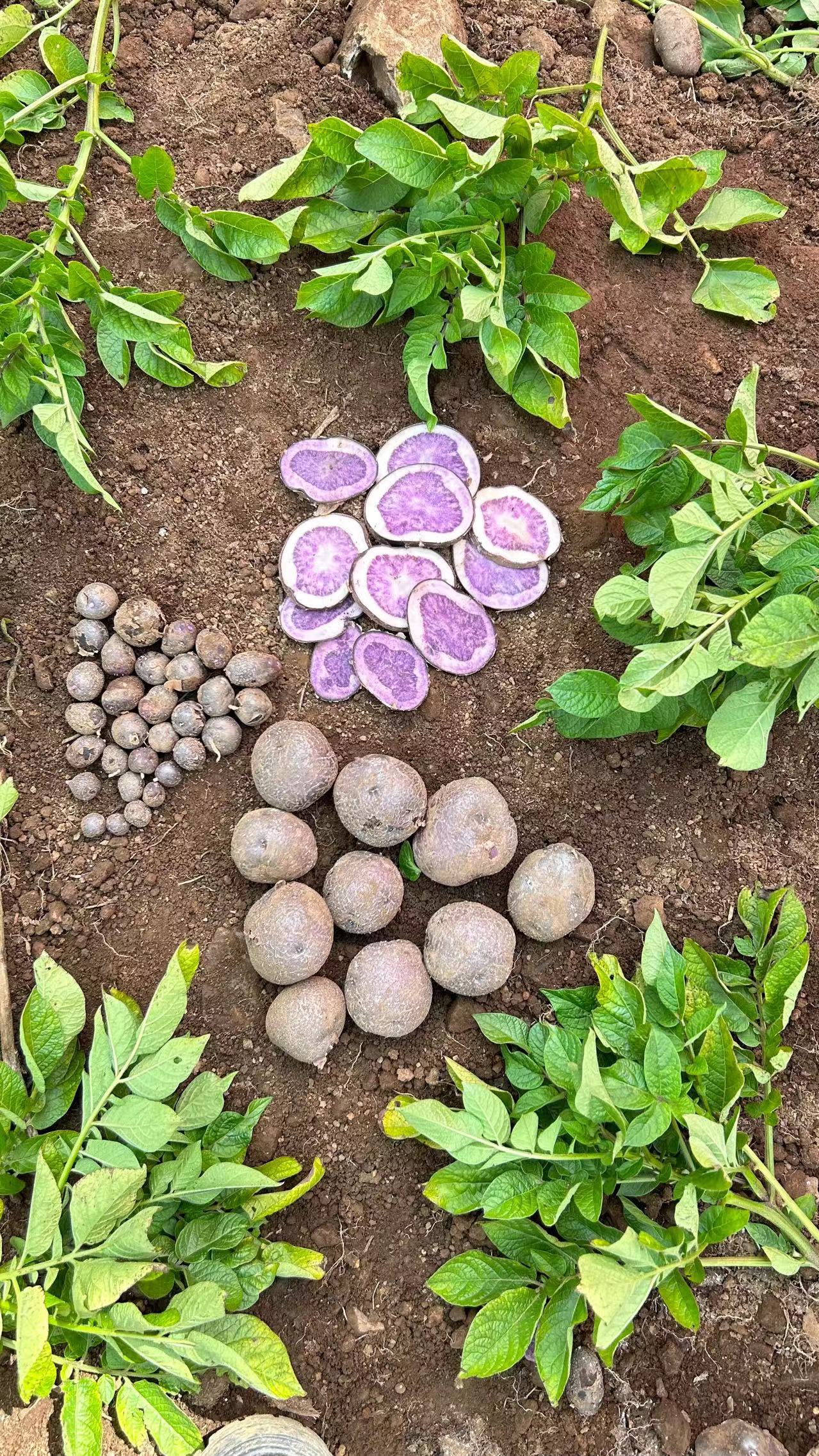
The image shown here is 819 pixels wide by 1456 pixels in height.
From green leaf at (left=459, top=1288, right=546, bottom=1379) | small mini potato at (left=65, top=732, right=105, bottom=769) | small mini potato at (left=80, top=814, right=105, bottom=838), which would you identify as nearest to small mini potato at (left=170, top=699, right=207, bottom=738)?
small mini potato at (left=65, top=732, right=105, bottom=769)

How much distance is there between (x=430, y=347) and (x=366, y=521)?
19.4 inches

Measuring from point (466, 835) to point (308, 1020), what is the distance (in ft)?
1.97

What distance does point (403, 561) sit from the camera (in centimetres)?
258

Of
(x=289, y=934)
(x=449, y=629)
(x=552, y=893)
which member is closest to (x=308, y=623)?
(x=449, y=629)

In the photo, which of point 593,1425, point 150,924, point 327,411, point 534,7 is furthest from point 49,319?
point 593,1425

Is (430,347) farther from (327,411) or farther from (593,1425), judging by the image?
(593,1425)

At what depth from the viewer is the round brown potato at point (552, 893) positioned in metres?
2.33

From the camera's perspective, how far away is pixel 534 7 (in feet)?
8.89

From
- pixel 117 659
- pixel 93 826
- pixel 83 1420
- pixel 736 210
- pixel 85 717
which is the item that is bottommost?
pixel 83 1420

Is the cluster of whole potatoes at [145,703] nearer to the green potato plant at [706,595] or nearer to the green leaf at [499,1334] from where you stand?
the green potato plant at [706,595]

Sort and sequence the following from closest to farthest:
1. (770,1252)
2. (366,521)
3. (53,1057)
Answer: (770,1252), (53,1057), (366,521)

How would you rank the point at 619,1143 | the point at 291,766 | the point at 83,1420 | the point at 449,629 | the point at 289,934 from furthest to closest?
the point at 449,629, the point at 291,766, the point at 289,934, the point at 619,1143, the point at 83,1420

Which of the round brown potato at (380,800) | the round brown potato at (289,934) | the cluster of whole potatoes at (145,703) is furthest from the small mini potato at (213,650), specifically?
the round brown potato at (289,934)

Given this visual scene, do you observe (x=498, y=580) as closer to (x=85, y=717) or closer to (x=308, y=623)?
(x=308, y=623)
